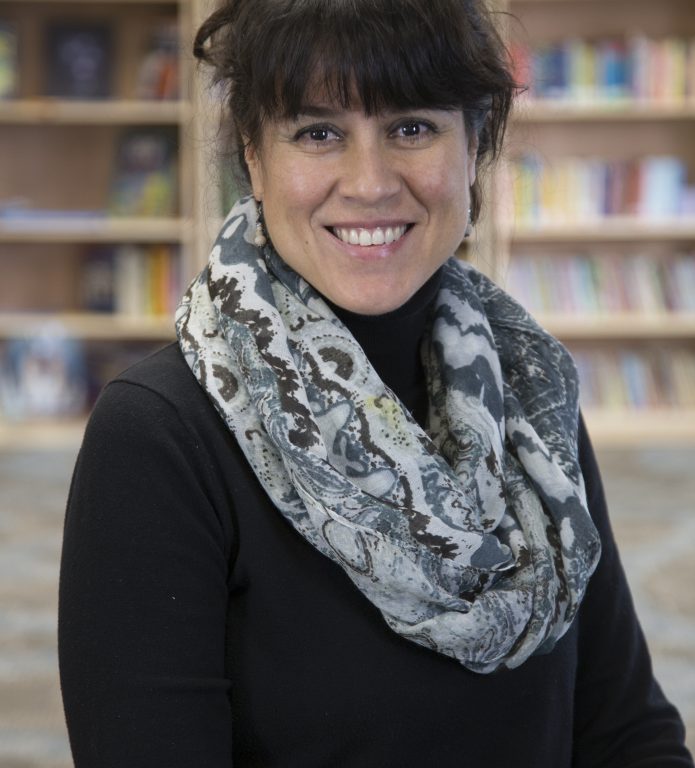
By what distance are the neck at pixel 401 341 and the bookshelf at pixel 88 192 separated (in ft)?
12.7

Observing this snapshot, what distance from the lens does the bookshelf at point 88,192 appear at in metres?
5.07

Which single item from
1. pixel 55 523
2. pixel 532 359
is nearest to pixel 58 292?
pixel 55 523

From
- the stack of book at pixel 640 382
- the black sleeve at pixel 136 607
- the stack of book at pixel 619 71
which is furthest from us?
the stack of book at pixel 640 382

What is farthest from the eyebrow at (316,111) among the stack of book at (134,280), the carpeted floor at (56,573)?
the stack of book at (134,280)

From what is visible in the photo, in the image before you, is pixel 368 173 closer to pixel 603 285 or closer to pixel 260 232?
pixel 260 232

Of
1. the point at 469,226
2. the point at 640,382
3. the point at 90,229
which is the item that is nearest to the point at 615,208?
the point at 640,382

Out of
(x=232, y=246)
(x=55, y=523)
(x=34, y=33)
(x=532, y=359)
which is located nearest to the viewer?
(x=232, y=246)

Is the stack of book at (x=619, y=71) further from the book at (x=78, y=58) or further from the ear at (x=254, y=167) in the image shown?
the ear at (x=254, y=167)

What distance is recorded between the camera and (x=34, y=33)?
5.17 meters

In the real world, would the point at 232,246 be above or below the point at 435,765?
above

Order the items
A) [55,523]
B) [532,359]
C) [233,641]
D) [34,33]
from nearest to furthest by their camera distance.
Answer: [233,641] → [532,359] → [55,523] → [34,33]

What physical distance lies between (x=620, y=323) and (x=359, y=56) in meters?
4.35

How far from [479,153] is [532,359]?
0.22 meters

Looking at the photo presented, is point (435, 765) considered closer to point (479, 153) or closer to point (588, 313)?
point (479, 153)
